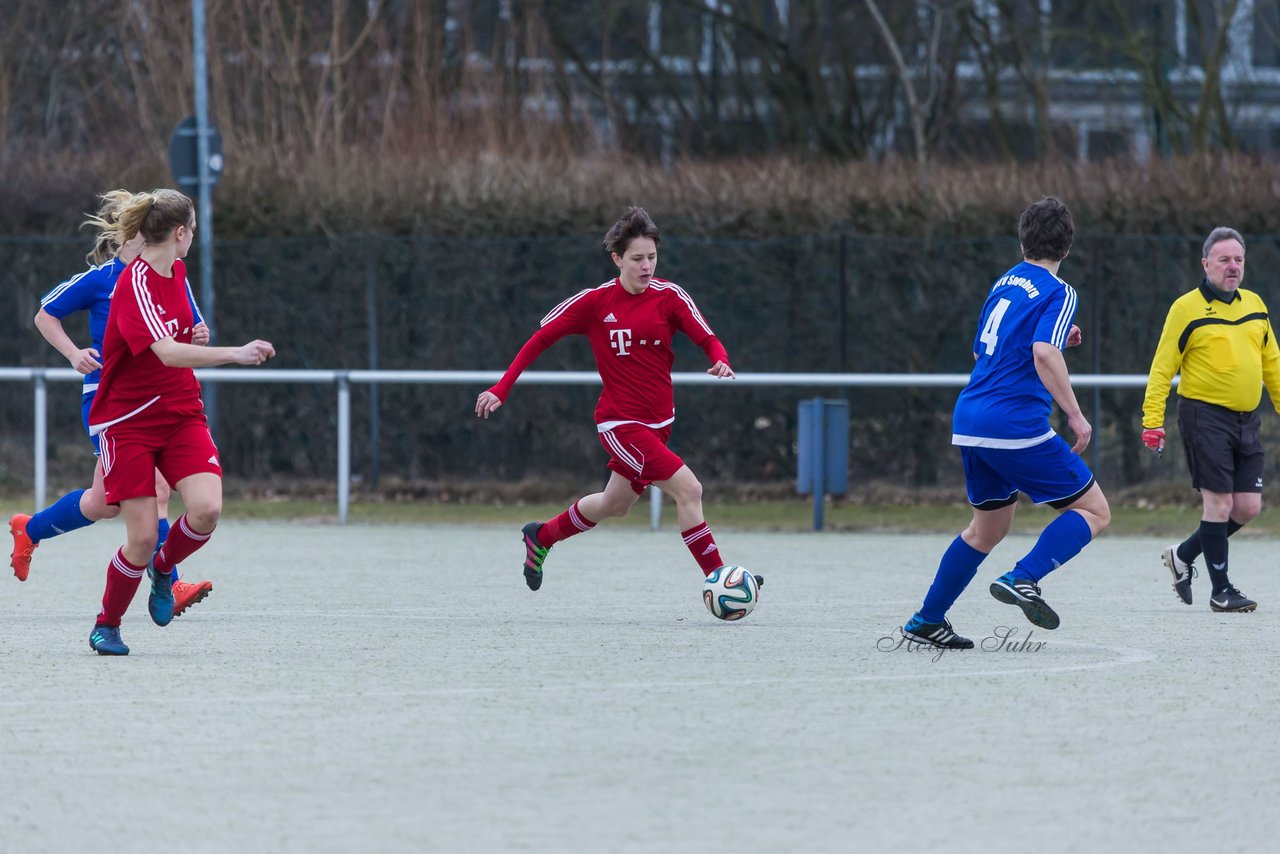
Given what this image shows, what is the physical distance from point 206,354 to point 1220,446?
483 cm

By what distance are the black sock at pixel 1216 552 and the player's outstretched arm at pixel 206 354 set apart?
4.63 meters

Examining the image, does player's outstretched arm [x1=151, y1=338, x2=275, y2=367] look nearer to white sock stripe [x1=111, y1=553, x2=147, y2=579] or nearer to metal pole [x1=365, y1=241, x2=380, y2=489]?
white sock stripe [x1=111, y1=553, x2=147, y2=579]

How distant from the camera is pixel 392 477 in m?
16.4

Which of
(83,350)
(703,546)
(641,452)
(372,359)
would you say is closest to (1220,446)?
(703,546)

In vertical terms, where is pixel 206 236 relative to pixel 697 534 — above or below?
above

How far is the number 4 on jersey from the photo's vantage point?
25.0 feet

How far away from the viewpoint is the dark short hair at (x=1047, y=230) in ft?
24.8

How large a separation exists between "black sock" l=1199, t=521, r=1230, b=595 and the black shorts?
0.18 meters

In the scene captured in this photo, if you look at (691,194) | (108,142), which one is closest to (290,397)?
(691,194)

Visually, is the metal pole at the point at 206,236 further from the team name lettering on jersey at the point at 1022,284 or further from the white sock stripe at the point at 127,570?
the team name lettering on jersey at the point at 1022,284

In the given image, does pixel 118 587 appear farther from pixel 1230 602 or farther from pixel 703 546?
pixel 1230 602

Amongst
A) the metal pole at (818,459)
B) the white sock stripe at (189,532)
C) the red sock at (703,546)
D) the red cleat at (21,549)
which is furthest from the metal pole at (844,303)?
the white sock stripe at (189,532)

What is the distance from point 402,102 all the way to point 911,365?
7.86 metres

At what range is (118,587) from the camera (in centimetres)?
762
